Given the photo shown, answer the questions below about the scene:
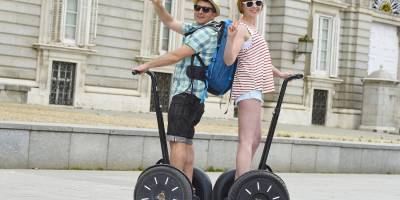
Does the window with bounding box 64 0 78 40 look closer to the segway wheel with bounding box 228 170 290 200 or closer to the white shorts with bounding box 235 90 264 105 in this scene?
the white shorts with bounding box 235 90 264 105

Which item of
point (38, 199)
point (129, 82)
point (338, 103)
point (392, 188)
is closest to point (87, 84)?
point (129, 82)

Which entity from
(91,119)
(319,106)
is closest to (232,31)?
(91,119)

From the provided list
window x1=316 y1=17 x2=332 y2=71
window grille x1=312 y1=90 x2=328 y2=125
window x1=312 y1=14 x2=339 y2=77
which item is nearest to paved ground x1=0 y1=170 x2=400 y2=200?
window grille x1=312 y1=90 x2=328 y2=125

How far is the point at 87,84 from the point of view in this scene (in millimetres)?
28406

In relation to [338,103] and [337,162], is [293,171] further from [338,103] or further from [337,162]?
[338,103]

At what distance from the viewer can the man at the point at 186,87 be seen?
700 centimetres

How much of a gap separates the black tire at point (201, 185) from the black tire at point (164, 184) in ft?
1.50

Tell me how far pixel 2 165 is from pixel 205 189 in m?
4.74

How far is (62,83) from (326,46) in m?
13.9

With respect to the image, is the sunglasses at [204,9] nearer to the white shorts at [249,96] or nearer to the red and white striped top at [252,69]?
the red and white striped top at [252,69]

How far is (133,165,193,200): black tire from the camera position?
687 cm

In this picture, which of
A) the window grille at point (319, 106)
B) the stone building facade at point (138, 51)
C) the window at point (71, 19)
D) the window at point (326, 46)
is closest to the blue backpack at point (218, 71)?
the stone building facade at point (138, 51)

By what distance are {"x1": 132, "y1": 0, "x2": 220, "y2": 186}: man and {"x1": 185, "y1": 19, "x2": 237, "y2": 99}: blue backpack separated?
4cm

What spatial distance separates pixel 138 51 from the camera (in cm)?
3008
